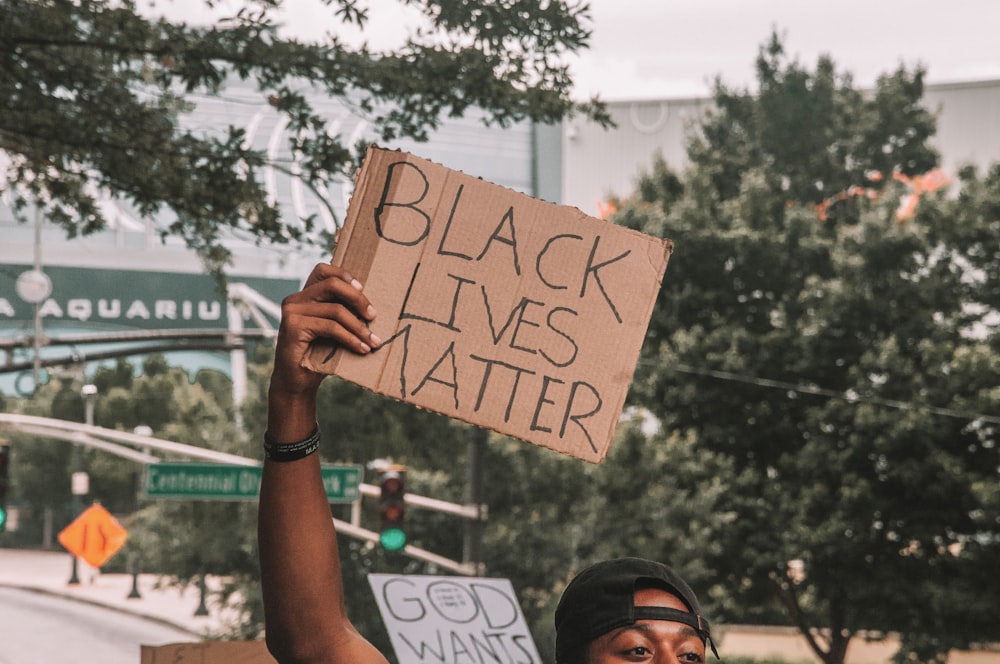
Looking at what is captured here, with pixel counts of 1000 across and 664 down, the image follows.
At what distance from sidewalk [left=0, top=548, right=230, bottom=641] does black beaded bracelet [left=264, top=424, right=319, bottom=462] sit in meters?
14.2

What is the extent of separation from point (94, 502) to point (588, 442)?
49.1 feet

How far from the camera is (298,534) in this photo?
63.4 inches

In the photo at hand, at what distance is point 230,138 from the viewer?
746cm

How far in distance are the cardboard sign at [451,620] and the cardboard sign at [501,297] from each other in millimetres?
1876

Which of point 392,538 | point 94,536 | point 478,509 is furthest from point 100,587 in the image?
point 392,538

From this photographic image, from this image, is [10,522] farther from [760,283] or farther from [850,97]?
[850,97]

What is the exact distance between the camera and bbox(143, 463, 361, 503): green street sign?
12609 millimetres

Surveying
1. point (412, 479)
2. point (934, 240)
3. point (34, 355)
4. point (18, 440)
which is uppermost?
point (934, 240)

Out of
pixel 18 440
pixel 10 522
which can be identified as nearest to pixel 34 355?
pixel 18 440

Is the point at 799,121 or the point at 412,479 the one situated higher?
the point at 799,121

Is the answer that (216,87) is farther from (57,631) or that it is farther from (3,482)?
(57,631)

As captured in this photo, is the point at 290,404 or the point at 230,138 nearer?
the point at 290,404

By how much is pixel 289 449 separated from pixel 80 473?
1488cm

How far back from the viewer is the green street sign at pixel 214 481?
12609 mm
